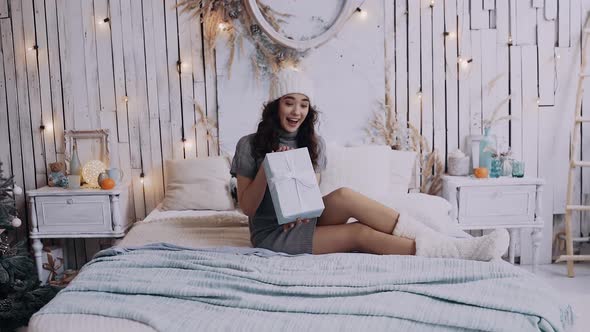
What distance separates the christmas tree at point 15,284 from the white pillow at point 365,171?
158 cm

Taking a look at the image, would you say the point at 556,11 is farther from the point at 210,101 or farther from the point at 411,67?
the point at 210,101

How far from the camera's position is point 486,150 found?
3273 mm

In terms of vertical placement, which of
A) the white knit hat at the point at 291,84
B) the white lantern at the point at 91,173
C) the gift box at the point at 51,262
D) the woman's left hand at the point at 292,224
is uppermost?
the white knit hat at the point at 291,84

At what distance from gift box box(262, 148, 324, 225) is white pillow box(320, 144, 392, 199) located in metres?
0.85

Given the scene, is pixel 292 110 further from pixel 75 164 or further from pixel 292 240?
pixel 75 164

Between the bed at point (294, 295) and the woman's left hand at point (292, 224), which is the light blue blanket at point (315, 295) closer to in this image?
the bed at point (294, 295)

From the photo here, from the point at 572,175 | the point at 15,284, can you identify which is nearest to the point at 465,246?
the point at 572,175

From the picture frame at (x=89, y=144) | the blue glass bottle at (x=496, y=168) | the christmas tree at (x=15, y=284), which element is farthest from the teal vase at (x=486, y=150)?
the christmas tree at (x=15, y=284)

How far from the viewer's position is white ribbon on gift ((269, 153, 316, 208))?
6.66 feet

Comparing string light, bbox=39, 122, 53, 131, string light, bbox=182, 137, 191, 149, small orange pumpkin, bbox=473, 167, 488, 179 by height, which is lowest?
small orange pumpkin, bbox=473, 167, 488, 179

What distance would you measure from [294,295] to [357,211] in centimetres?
69

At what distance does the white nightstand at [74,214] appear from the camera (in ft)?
10.2

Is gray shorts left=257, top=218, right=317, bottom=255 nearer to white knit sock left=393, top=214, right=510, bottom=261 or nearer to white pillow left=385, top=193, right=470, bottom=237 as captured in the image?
white knit sock left=393, top=214, right=510, bottom=261

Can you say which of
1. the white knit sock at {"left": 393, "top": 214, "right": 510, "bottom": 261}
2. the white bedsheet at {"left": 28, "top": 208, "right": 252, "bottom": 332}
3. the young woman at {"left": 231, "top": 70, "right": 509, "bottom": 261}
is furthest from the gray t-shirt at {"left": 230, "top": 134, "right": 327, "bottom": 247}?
the white knit sock at {"left": 393, "top": 214, "right": 510, "bottom": 261}
